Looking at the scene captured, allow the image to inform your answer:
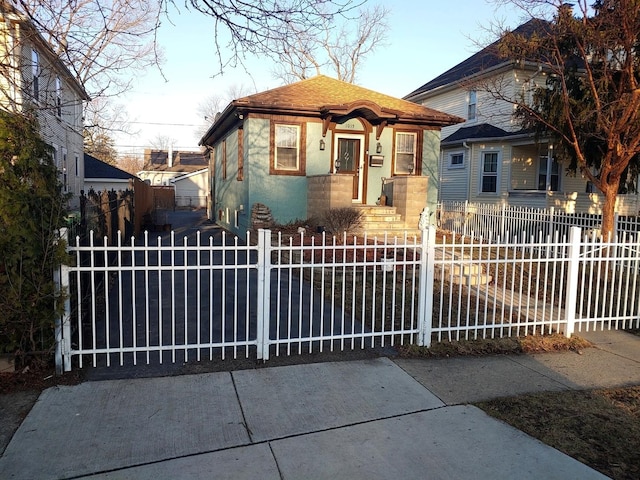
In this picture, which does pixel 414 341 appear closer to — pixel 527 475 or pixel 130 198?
pixel 527 475

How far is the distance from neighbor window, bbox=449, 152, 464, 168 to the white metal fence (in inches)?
197

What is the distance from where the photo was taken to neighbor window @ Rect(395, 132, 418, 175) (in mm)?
16047

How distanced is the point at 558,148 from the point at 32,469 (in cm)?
1405

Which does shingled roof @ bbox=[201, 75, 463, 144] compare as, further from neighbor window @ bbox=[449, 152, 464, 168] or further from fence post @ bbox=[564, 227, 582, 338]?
fence post @ bbox=[564, 227, 582, 338]

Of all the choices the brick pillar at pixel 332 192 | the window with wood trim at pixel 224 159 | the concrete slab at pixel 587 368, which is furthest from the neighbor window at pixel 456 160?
the concrete slab at pixel 587 368

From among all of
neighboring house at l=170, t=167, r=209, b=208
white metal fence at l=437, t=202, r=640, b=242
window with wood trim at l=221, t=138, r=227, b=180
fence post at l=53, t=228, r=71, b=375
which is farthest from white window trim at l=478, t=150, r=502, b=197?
neighboring house at l=170, t=167, r=209, b=208

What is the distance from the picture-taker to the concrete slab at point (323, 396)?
3.91 m

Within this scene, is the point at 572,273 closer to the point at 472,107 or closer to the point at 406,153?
the point at 406,153

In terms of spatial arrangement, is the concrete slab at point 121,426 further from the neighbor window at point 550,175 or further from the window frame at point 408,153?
the neighbor window at point 550,175

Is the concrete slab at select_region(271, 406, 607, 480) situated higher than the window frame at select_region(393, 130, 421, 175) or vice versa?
the window frame at select_region(393, 130, 421, 175)

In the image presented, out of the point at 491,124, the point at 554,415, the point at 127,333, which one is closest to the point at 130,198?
the point at 127,333

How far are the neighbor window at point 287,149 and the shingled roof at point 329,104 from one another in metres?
0.50

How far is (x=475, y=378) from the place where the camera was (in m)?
4.91

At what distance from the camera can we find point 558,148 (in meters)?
13.7
